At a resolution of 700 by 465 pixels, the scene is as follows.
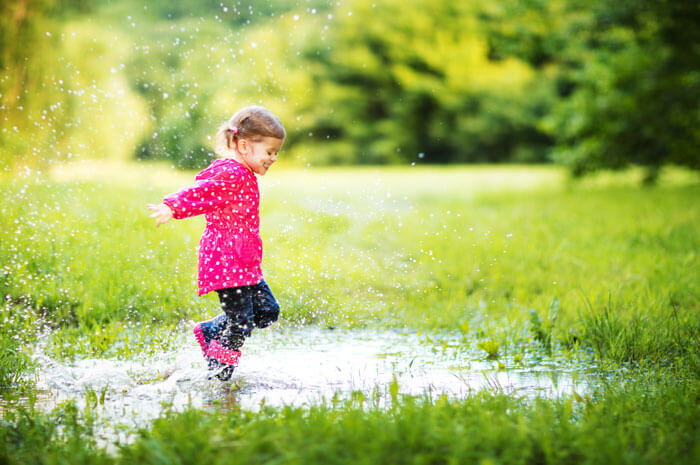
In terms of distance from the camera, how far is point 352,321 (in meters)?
5.32

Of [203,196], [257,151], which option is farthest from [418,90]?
[203,196]

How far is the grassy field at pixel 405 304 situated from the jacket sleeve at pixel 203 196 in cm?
112

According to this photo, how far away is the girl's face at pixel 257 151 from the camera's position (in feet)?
13.5

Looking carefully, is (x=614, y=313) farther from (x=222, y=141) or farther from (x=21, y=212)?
(x=21, y=212)

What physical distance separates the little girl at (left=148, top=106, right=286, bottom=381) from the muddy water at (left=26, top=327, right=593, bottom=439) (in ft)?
0.76

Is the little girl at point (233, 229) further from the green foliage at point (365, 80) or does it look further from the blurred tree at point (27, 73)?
the blurred tree at point (27, 73)

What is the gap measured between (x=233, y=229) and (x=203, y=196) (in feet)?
0.92

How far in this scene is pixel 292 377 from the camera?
3941 mm

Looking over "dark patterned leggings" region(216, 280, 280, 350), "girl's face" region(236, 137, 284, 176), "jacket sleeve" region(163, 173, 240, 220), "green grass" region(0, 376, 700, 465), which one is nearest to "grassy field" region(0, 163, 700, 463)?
"green grass" region(0, 376, 700, 465)

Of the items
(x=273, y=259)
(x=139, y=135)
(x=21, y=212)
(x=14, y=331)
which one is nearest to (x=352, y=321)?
(x=273, y=259)

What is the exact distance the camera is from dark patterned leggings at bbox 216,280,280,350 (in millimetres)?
4016

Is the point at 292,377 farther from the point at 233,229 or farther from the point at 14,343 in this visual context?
the point at 14,343

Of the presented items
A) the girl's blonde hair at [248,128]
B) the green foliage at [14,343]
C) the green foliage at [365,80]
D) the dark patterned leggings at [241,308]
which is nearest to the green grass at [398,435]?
the green foliage at [14,343]

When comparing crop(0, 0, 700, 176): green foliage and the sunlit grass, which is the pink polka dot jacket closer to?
the sunlit grass
